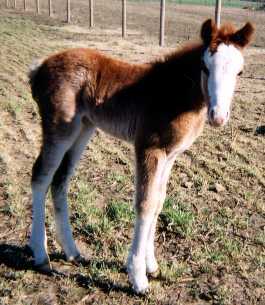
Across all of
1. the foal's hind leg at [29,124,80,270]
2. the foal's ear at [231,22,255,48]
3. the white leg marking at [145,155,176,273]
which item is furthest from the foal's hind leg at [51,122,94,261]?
the foal's ear at [231,22,255,48]

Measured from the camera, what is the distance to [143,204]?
3830mm

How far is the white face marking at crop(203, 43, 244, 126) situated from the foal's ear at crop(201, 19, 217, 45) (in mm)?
150

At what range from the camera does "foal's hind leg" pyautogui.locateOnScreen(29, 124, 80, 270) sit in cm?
404

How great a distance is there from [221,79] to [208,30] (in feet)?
1.53

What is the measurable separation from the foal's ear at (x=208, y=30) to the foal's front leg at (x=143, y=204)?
38.7 inches

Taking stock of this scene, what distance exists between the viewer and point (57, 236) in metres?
4.43

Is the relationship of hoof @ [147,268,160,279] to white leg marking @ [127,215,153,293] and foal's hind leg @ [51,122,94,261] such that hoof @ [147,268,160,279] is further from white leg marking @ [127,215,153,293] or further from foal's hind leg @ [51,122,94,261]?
foal's hind leg @ [51,122,94,261]

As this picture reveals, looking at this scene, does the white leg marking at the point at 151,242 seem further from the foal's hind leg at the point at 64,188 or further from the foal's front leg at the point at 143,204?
the foal's hind leg at the point at 64,188

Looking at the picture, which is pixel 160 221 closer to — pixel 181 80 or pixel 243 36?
pixel 181 80

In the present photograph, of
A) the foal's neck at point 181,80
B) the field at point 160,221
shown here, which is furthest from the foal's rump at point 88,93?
the field at point 160,221

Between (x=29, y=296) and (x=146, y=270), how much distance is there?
1.09m

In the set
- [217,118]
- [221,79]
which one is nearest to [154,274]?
[217,118]

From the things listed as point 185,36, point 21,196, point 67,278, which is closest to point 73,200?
point 21,196

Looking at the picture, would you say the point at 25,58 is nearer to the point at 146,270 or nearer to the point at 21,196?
the point at 21,196
